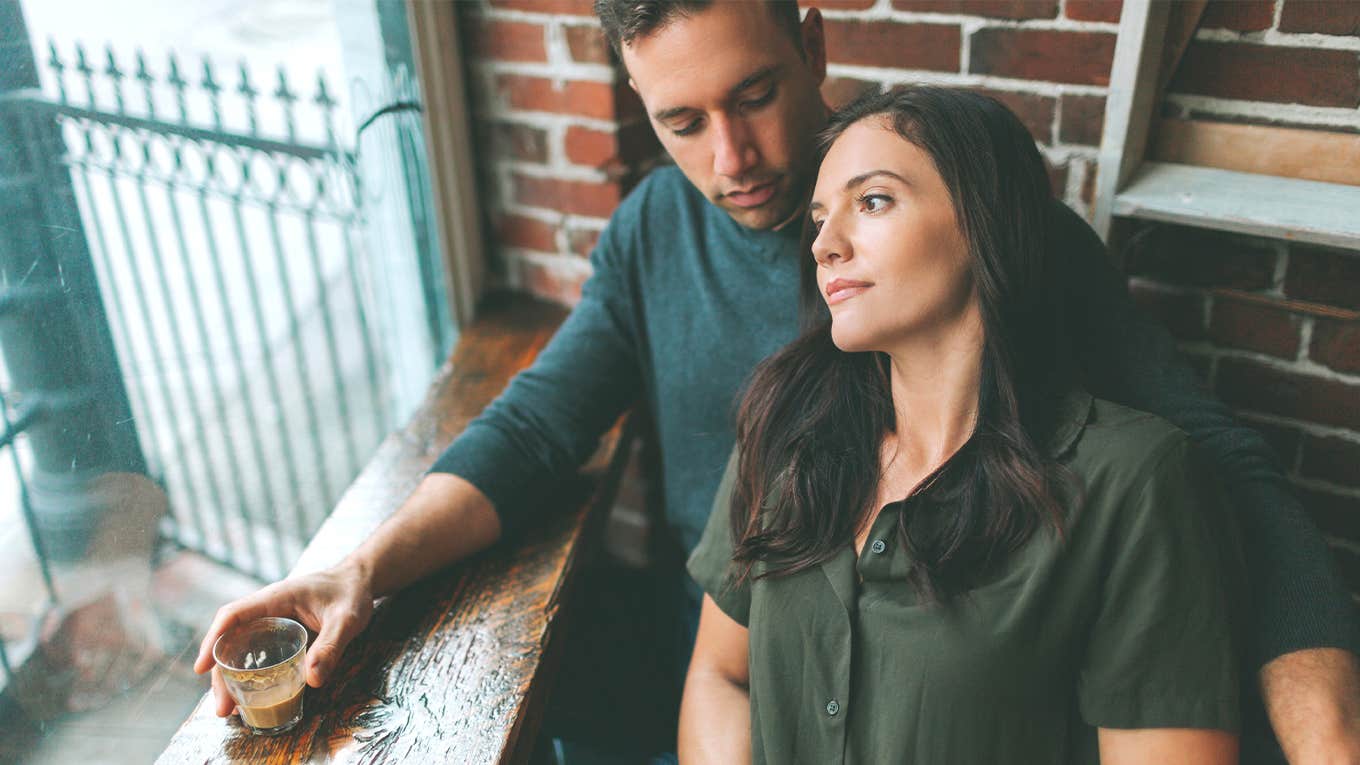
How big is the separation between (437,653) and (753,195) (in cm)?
72

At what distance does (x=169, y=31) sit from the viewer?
1.35 meters

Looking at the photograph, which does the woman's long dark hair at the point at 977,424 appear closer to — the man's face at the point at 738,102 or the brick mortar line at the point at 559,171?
the man's face at the point at 738,102

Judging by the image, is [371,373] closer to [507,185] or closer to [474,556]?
[507,185]

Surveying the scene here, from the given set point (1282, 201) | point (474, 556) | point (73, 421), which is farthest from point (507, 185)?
point (1282, 201)

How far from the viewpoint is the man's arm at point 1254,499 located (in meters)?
1.01

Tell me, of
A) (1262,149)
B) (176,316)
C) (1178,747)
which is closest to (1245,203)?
(1262,149)

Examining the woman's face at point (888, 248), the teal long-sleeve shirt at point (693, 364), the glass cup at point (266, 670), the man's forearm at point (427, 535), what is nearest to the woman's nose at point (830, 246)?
the woman's face at point (888, 248)

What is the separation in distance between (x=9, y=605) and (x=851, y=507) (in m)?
0.92

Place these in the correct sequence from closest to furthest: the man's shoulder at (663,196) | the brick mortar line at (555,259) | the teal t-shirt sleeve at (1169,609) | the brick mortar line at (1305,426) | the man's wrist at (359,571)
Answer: the teal t-shirt sleeve at (1169,609) → the man's wrist at (359,571) → the brick mortar line at (1305,426) → the man's shoulder at (663,196) → the brick mortar line at (555,259)

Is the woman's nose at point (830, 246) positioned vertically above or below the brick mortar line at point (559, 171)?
above

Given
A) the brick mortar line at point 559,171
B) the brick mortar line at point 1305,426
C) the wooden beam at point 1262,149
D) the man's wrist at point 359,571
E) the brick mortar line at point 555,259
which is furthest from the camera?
the brick mortar line at point 555,259

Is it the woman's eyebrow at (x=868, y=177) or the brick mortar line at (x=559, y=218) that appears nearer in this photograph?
the woman's eyebrow at (x=868, y=177)

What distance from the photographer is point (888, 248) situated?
1034 mm

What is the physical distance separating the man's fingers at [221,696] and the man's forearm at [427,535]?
194 millimetres
